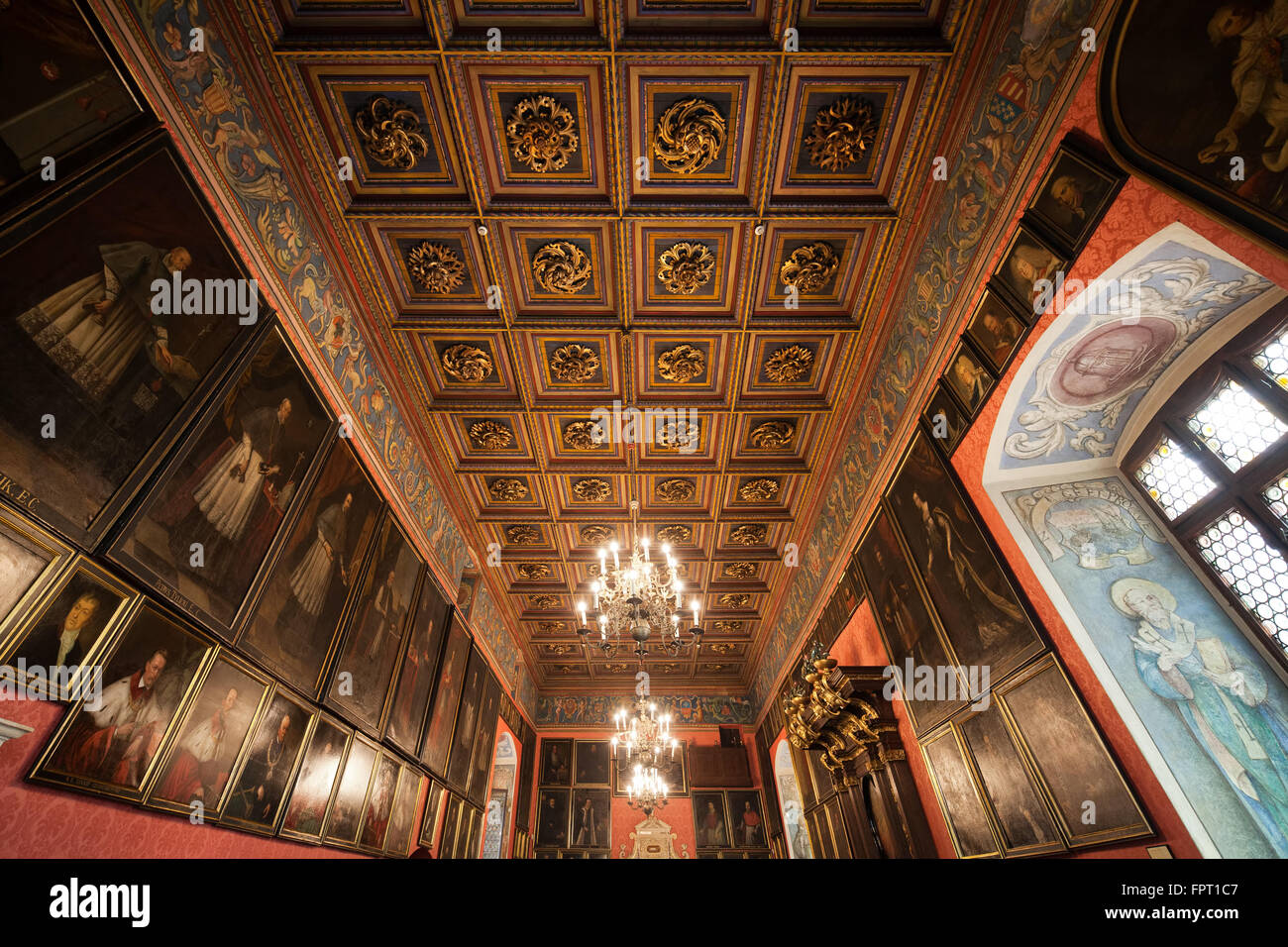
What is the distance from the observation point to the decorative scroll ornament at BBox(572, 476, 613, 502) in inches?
395

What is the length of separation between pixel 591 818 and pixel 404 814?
27.7ft

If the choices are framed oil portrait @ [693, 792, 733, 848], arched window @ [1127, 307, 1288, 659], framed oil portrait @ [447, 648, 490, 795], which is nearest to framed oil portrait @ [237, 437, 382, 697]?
framed oil portrait @ [447, 648, 490, 795]

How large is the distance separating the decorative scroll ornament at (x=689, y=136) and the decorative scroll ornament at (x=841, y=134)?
1.00 meters

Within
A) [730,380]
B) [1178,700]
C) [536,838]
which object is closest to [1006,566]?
[1178,700]

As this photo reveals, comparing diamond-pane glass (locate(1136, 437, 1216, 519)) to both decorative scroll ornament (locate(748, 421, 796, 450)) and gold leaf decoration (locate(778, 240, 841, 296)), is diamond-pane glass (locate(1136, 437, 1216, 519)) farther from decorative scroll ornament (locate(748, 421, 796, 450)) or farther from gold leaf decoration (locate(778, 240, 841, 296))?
decorative scroll ornament (locate(748, 421, 796, 450))

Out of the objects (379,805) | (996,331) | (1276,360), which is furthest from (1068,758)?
(379,805)

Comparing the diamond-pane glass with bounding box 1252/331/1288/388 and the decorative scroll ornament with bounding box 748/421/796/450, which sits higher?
the decorative scroll ornament with bounding box 748/421/796/450

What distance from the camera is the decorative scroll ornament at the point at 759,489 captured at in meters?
10.1

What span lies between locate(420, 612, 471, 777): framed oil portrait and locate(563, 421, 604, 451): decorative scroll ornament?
13.4 ft

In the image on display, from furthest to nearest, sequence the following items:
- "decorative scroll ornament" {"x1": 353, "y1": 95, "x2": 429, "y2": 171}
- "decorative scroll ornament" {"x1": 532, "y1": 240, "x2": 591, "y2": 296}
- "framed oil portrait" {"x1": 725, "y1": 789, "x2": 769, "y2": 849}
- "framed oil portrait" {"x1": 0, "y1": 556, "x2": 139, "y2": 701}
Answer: "framed oil portrait" {"x1": 725, "y1": 789, "x2": 769, "y2": 849}
"decorative scroll ornament" {"x1": 532, "y1": 240, "x2": 591, "y2": 296}
"decorative scroll ornament" {"x1": 353, "y1": 95, "x2": 429, "y2": 171}
"framed oil portrait" {"x1": 0, "y1": 556, "x2": 139, "y2": 701}

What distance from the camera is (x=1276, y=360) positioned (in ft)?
12.9

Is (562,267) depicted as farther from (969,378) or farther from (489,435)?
(969,378)

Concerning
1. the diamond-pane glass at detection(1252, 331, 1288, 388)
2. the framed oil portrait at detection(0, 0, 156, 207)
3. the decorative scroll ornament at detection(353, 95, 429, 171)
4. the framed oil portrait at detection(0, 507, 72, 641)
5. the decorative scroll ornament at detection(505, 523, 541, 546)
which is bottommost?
the framed oil portrait at detection(0, 507, 72, 641)

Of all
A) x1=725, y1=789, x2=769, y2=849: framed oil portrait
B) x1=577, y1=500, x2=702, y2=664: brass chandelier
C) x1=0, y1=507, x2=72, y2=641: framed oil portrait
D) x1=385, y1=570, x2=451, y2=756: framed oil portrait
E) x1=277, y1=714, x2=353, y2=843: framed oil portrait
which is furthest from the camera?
x1=725, y1=789, x2=769, y2=849: framed oil portrait
